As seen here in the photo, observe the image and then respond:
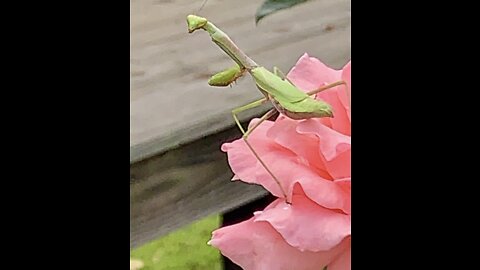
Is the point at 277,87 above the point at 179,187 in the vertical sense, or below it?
above

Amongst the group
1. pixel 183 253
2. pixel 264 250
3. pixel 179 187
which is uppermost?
pixel 264 250

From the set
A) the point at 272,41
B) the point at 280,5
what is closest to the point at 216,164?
the point at 272,41

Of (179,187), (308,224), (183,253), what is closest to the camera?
(308,224)

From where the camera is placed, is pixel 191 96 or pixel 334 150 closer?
pixel 334 150

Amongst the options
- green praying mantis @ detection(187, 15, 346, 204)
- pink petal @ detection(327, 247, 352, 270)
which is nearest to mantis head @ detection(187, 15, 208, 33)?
green praying mantis @ detection(187, 15, 346, 204)

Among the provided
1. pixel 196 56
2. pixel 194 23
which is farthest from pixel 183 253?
pixel 194 23

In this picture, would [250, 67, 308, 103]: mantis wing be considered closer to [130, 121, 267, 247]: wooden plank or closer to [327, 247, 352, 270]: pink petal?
[327, 247, 352, 270]: pink petal

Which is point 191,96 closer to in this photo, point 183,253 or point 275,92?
point 275,92
